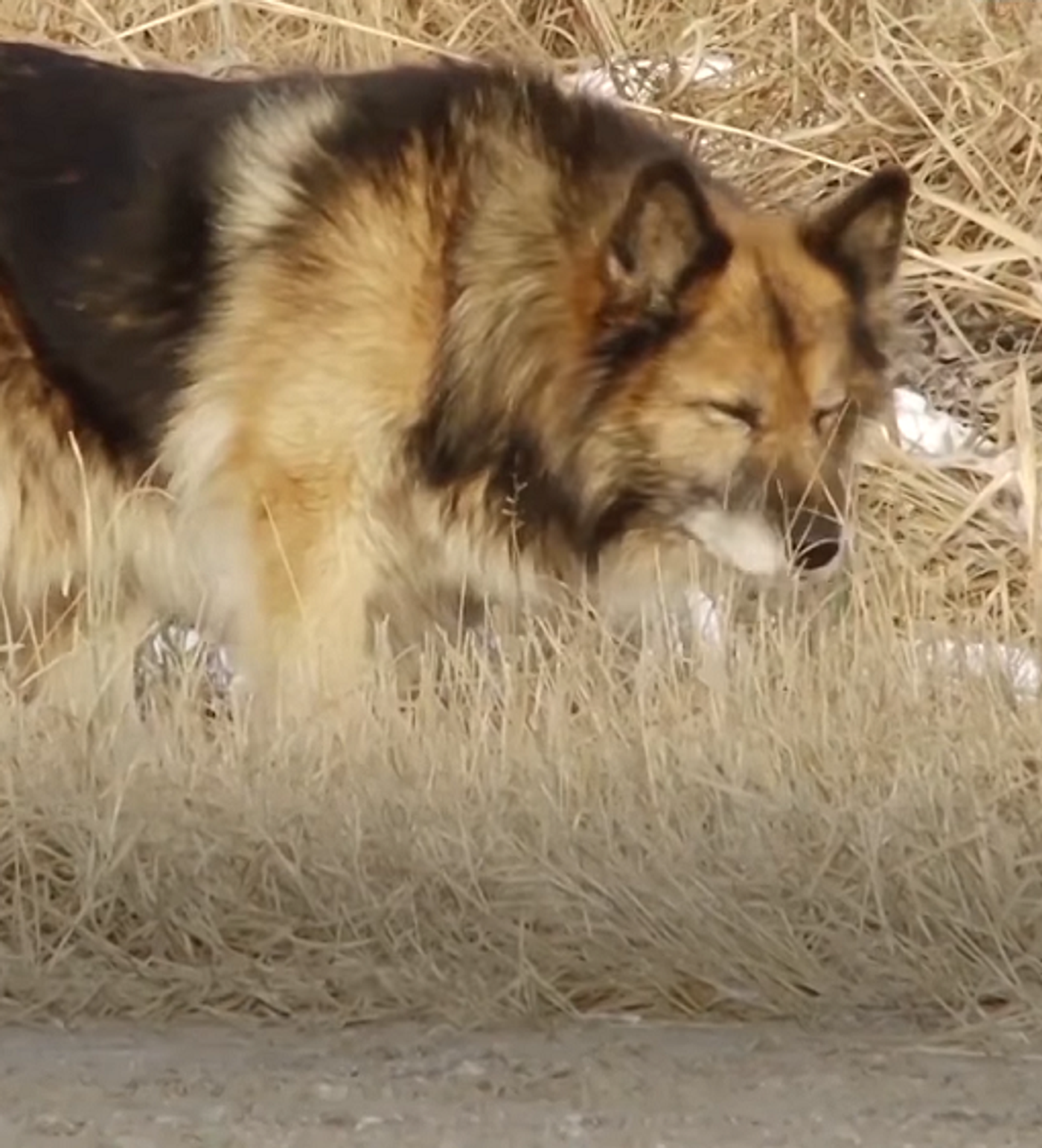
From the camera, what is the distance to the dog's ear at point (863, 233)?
6473 mm

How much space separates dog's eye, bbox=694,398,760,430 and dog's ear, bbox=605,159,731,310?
26cm

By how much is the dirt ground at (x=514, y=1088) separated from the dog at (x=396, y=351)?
1868mm

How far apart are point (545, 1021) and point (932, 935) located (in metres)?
0.68

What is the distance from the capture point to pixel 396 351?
633cm

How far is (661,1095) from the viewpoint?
3900 mm

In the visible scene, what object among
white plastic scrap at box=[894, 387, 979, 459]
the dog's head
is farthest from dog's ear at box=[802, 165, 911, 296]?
white plastic scrap at box=[894, 387, 979, 459]

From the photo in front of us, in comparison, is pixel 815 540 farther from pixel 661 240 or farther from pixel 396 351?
pixel 396 351

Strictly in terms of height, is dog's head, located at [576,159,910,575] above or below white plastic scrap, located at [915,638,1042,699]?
above

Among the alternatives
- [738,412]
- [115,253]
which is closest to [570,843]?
[738,412]

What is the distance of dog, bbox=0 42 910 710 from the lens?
6.27m

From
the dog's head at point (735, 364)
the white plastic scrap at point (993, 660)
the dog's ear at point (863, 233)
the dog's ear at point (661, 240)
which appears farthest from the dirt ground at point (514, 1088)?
the dog's ear at point (863, 233)

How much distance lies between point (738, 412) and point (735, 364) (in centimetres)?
11

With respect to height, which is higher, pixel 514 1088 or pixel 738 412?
pixel 738 412

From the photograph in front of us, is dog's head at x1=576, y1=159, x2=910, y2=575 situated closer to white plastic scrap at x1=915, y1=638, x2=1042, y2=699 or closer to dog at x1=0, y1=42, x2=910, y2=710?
dog at x1=0, y1=42, x2=910, y2=710
